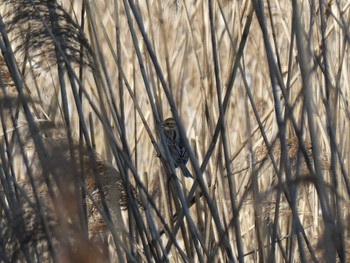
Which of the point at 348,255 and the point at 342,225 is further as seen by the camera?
the point at 348,255

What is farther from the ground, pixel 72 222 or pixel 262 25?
pixel 262 25

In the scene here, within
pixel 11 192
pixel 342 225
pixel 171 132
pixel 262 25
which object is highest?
pixel 171 132

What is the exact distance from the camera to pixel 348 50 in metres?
2.09

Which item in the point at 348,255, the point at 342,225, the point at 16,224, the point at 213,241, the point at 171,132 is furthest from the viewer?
the point at 171,132

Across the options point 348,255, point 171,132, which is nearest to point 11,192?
point 348,255

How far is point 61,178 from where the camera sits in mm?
1090

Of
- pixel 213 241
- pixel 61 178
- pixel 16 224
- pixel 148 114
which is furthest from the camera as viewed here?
pixel 148 114

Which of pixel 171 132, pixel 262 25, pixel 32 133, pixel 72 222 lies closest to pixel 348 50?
pixel 262 25

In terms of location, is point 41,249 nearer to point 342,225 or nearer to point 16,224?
point 16,224

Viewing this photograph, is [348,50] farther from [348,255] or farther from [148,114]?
[148,114]

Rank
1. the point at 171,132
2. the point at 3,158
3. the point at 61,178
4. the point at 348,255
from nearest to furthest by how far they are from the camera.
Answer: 1. the point at 61,178
2. the point at 3,158
3. the point at 348,255
4. the point at 171,132

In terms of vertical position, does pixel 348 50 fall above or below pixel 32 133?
above

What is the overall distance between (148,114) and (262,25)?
1647 mm

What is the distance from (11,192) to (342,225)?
28.9 inches
